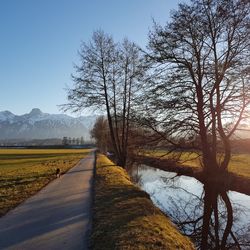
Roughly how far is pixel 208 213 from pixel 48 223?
886cm

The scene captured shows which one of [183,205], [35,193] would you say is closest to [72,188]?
[35,193]

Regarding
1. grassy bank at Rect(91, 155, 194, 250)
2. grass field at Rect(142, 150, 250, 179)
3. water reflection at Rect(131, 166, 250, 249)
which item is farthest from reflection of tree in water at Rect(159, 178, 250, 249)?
grass field at Rect(142, 150, 250, 179)

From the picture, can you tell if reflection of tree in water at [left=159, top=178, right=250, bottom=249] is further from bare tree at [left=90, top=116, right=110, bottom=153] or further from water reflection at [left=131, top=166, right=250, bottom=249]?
bare tree at [left=90, top=116, right=110, bottom=153]

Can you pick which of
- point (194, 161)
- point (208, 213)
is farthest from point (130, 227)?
point (194, 161)

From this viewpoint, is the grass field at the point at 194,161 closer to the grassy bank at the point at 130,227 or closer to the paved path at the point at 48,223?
the grassy bank at the point at 130,227

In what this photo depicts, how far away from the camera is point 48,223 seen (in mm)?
10906

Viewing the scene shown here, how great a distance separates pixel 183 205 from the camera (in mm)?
19562

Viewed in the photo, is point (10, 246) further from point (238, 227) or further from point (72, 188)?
point (72, 188)

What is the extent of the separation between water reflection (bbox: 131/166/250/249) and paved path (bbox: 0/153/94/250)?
414 cm

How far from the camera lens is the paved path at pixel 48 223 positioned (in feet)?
28.7

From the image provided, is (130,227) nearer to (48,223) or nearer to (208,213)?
(48,223)

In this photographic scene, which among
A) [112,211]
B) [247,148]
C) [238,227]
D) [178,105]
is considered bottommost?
[238,227]

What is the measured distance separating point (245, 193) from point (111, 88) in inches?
616

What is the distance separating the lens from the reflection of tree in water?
41.0ft
